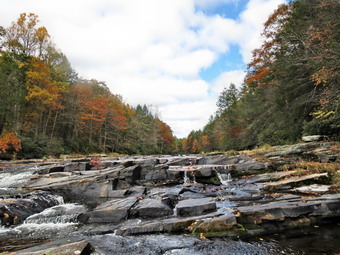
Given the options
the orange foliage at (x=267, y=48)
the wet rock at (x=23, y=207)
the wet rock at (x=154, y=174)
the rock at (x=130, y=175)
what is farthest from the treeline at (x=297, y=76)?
the wet rock at (x=23, y=207)

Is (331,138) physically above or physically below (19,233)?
above

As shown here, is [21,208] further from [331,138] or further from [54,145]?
[54,145]

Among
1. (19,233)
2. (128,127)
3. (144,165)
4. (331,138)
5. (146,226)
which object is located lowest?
(19,233)

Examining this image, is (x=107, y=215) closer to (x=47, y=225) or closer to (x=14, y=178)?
(x=47, y=225)

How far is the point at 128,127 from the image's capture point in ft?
138

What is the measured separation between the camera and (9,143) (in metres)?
20.4

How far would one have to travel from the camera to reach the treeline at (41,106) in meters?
21.0

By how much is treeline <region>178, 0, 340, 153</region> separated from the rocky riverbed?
3367 millimetres

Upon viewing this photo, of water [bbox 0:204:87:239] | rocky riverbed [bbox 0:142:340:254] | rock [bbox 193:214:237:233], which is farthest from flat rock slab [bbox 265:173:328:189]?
water [bbox 0:204:87:239]

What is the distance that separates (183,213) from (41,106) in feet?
86.6

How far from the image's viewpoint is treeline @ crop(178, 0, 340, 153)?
1046 centimetres

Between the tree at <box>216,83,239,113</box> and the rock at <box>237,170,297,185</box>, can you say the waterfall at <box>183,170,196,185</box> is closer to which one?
the rock at <box>237,170,297,185</box>

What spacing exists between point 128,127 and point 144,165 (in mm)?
28480

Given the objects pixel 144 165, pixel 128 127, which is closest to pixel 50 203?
pixel 144 165
